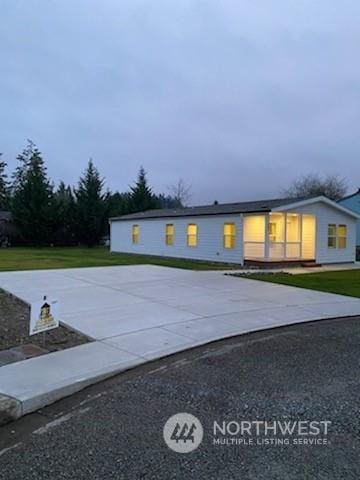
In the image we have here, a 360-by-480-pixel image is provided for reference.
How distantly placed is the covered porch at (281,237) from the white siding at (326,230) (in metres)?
0.26

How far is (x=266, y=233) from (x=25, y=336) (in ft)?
44.6

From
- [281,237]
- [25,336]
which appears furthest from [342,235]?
[25,336]

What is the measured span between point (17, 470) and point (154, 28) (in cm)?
1673

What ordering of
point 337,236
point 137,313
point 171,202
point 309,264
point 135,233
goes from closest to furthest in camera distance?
point 137,313
point 309,264
point 337,236
point 135,233
point 171,202

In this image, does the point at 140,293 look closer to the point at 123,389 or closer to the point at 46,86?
the point at 123,389

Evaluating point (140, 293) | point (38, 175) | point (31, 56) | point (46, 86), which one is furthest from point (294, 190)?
point (140, 293)

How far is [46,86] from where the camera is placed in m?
22.8

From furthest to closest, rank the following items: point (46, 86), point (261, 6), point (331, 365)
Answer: point (46, 86) < point (261, 6) < point (331, 365)

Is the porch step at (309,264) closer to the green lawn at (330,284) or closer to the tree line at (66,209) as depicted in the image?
the green lawn at (330,284)

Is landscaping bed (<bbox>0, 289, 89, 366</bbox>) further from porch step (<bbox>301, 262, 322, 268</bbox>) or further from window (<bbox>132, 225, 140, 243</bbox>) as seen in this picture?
window (<bbox>132, 225, 140, 243</bbox>)

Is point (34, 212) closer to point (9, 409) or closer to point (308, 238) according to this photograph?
point (308, 238)

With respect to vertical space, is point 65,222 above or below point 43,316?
above

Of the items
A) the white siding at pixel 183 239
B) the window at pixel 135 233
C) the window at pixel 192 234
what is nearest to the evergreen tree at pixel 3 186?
the white siding at pixel 183 239

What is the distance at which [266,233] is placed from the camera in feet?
57.9
